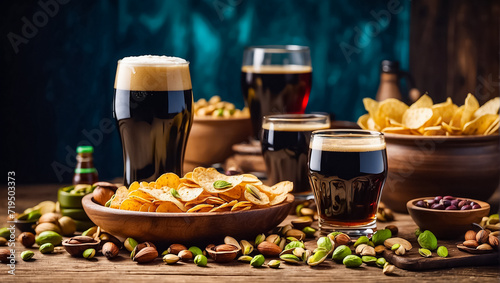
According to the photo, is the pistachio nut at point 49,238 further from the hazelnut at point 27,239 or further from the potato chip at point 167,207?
the potato chip at point 167,207

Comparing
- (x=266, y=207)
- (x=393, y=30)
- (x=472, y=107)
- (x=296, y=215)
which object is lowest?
(x=296, y=215)

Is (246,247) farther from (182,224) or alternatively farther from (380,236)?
(380,236)

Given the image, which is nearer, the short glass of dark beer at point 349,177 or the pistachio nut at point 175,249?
the pistachio nut at point 175,249

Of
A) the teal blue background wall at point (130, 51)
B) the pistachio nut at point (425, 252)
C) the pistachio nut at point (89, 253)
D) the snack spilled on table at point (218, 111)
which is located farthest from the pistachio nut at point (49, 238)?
the teal blue background wall at point (130, 51)

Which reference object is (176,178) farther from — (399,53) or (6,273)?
(399,53)

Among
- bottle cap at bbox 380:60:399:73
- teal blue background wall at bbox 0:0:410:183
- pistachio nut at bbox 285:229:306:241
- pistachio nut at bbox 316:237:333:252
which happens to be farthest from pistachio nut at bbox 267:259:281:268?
teal blue background wall at bbox 0:0:410:183

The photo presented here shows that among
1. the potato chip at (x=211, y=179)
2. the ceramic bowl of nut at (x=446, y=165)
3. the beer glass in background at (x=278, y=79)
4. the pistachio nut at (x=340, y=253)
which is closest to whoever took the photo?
the pistachio nut at (x=340, y=253)

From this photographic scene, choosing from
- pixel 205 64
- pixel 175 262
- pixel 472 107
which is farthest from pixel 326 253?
pixel 205 64

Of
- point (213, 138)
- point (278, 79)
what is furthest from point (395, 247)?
point (213, 138)
